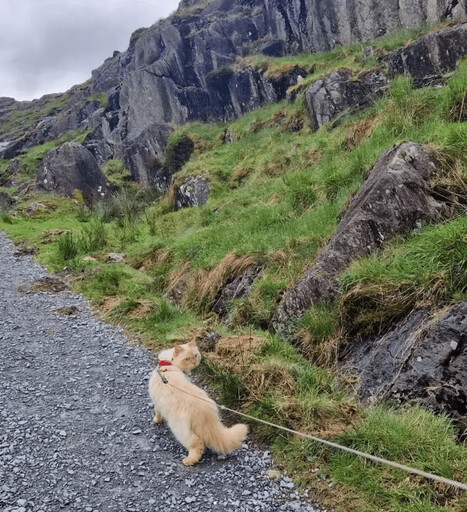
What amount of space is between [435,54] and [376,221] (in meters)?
8.42

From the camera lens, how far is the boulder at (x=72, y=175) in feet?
75.3

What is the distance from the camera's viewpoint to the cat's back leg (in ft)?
12.1

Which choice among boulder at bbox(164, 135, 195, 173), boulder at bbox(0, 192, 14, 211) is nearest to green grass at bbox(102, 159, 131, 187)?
boulder at bbox(164, 135, 195, 173)

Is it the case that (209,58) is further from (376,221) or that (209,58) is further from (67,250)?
(376,221)

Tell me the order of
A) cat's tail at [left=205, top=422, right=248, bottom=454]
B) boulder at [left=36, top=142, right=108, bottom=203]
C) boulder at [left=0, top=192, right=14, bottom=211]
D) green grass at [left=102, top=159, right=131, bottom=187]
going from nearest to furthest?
cat's tail at [left=205, top=422, right=248, bottom=454]
boulder at [left=0, top=192, right=14, bottom=211]
boulder at [left=36, top=142, right=108, bottom=203]
green grass at [left=102, top=159, right=131, bottom=187]

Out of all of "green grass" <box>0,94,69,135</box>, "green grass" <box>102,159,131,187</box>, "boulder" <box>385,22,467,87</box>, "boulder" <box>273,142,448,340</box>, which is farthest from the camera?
"green grass" <box>0,94,69,135</box>

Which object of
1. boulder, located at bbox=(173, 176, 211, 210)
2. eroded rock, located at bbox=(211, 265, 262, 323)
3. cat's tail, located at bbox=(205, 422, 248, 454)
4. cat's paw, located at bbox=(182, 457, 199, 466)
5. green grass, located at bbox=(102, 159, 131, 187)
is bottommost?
cat's paw, located at bbox=(182, 457, 199, 466)

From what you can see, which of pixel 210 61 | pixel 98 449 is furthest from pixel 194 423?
pixel 210 61

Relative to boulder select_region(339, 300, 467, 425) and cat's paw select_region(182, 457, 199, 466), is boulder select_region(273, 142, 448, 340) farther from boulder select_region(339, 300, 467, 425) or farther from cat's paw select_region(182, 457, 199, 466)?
cat's paw select_region(182, 457, 199, 466)

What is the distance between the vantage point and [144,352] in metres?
6.14

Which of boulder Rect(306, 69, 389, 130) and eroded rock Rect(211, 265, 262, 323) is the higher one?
boulder Rect(306, 69, 389, 130)

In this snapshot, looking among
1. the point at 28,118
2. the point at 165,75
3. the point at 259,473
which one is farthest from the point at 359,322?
the point at 28,118

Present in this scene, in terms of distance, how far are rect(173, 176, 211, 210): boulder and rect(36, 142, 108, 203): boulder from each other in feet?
28.6

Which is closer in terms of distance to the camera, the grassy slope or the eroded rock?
the grassy slope
